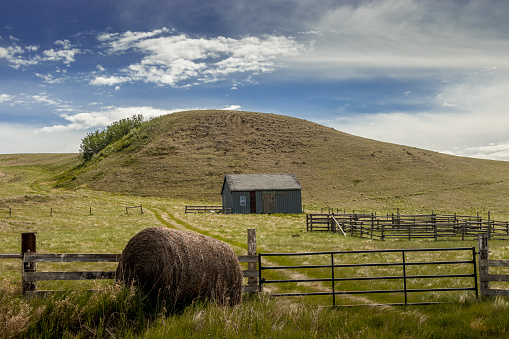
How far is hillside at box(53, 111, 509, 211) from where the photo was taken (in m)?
78.6

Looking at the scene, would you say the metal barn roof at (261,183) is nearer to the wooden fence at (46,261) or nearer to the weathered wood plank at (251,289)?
the weathered wood plank at (251,289)

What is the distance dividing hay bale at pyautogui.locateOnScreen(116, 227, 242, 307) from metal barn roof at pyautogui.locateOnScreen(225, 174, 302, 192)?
4561cm

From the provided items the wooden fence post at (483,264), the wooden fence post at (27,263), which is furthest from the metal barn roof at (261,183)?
the wooden fence post at (483,264)

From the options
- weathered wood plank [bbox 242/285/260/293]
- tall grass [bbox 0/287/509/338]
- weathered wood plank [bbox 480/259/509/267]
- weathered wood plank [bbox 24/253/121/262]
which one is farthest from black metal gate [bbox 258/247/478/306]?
weathered wood plank [bbox 24/253/121/262]

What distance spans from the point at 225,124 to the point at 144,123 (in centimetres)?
2996

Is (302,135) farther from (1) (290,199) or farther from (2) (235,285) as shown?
(2) (235,285)

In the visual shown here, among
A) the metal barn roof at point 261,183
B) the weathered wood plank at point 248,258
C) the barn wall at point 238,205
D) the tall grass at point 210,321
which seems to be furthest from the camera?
the metal barn roof at point 261,183

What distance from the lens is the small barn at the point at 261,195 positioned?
5497 cm

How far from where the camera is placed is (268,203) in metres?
55.6

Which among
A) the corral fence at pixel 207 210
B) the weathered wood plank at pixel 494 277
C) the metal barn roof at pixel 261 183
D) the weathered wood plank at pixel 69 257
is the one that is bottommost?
the corral fence at pixel 207 210

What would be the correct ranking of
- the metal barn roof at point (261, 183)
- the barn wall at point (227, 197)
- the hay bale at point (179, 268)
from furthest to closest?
the barn wall at point (227, 197) < the metal barn roof at point (261, 183) < the hay bale at point (179, 268)

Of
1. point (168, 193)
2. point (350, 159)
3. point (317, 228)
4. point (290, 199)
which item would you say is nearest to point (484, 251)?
point (317, 228)

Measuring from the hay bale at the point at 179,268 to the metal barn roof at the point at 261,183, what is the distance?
45.6 metres

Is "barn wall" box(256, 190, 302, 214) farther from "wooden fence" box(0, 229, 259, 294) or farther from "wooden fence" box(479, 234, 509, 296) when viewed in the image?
"wooden fence" box(0, 229, 259, 294)
